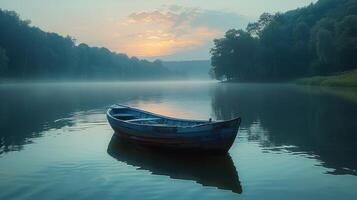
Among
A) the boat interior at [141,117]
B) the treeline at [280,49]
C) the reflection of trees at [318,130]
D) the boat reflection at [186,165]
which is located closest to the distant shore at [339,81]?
the treeline at [280,49]

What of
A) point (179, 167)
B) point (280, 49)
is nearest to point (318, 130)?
point (179, 167)

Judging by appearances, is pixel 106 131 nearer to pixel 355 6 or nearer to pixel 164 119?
pixel 164 119

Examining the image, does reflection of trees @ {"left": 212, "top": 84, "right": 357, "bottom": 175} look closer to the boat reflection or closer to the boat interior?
the boat reflection

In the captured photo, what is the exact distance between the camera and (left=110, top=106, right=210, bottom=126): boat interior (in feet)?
82.4

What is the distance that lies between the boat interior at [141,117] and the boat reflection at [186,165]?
2.76 m

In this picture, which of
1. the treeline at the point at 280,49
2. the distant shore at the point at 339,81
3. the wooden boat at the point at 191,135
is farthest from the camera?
the treeline at the point at 280,49

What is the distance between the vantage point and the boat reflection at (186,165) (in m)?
16.5

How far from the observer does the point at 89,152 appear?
74.4ft

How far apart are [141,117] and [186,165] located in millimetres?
11212

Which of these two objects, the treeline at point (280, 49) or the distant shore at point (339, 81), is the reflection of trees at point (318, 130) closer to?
the distant shore at point (339, 81)

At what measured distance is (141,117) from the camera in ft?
97.6

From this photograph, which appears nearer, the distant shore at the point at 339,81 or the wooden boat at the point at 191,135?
the wooden boat at the point at 191,135

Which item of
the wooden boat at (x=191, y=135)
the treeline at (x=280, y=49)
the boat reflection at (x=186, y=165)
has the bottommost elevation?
the boat reflection at (x=186, y=165)

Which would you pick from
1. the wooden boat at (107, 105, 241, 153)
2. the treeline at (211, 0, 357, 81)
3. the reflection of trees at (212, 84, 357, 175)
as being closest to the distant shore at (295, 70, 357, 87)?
the treeline at (211, 0, 357, 81)
